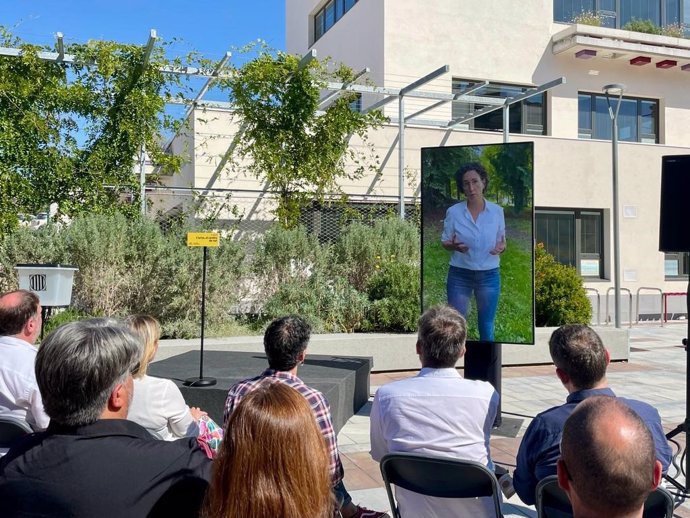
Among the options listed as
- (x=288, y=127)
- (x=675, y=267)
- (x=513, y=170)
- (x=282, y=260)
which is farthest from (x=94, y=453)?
(x=675, y=267)

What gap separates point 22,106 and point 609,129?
15327mm

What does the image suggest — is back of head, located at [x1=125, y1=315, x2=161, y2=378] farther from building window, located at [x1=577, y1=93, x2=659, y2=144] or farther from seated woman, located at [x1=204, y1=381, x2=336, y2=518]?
building window, located at [x1=577, y1=93, x2=659, y2=144]

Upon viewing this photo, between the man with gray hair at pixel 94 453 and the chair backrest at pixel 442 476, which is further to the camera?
the chair backrest at pixel 442 476

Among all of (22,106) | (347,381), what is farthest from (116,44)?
(347,381)

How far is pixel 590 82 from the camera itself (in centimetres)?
1762

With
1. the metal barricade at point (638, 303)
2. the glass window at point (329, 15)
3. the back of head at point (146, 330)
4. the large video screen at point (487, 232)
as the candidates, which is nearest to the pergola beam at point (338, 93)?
the large video screen at point (487, 232)

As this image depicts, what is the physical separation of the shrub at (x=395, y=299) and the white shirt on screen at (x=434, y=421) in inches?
243

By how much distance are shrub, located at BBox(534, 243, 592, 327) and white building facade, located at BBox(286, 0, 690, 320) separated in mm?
5746

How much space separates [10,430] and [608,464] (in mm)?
2607

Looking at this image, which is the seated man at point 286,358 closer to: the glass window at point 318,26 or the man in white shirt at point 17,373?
the man in white shirt at point 17,373

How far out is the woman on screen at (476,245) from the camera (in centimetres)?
584

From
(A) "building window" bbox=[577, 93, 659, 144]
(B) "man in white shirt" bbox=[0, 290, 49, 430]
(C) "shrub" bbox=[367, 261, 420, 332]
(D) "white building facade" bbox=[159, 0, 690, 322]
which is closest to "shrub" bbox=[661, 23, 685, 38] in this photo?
(D) "white building facade" bbox=[159, 0, 690, 322]

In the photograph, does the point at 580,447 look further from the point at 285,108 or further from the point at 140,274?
the point at 285,108

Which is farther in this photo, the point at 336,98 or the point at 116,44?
the point at 336,98
